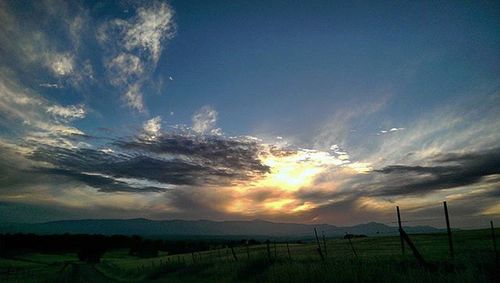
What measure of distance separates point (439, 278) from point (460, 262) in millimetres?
4379

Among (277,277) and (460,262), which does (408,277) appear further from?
(277,277)

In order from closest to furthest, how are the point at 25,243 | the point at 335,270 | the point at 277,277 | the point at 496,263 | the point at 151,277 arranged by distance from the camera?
the point at 496,263 < the point at 335,270 < the point at 277,277 < the point at 151,277 < the point at 25,243

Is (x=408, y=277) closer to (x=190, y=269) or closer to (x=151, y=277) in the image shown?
(x=190, y=269)

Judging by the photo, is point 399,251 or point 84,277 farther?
point 84,277

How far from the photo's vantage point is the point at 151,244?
386 feet

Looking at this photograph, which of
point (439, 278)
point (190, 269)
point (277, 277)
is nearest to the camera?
point (439, 278)

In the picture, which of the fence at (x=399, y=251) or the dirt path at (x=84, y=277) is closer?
the fence at (x=399, y=251)

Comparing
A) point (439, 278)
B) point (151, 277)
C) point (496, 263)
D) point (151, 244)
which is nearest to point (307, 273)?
point (439, 278)

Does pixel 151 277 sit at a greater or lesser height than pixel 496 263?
lesser

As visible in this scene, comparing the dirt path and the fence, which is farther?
the dirt path

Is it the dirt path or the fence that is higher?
the fence

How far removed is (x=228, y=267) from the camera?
74.3 ft

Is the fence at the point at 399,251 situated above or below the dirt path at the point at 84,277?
above

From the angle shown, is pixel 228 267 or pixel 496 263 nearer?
pixel 496 263
